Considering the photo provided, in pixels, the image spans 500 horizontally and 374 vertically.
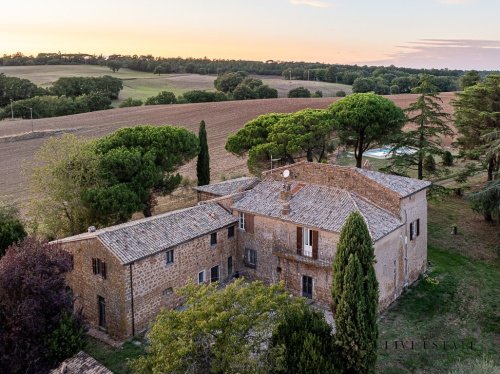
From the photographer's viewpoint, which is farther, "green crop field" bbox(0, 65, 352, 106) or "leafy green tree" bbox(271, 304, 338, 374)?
"green crop field" bbox(0, 65, 352, 106)

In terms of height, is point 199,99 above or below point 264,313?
above

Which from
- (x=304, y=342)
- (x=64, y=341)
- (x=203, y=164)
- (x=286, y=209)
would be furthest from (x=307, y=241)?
(x=203, y=164)

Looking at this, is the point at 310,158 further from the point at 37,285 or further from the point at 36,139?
the point at 36,139

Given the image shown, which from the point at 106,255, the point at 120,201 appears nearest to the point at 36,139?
the point at 120,201

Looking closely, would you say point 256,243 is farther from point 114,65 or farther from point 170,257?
point 114,65

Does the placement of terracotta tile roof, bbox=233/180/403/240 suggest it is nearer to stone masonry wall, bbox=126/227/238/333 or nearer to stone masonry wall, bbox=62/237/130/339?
stone masonry wall, bbox=126/227/238/333

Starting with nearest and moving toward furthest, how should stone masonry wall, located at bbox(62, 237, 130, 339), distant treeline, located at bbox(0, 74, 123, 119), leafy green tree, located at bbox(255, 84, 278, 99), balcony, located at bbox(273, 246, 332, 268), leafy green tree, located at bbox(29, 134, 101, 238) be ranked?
stone masonry wall, located at bbox(62, 237, 130, 339) < balcony, located at bbox(273, 246, 332, 268) < leafy green tree, located at bbox(29, 134, 101, 238) < distant treeline, located at bbox(0, 74, 123, 119) < leafy green tree, located at bbox(255, 84, 278, 99)

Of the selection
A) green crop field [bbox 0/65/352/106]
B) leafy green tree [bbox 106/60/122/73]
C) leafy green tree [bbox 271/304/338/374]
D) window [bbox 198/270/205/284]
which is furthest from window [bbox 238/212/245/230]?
leafy green tree [bbox 106/60/122/73]
